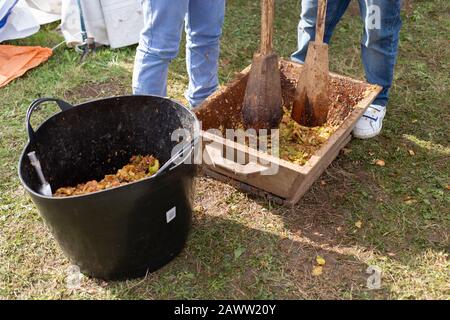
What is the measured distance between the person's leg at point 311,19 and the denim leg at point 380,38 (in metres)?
0.18

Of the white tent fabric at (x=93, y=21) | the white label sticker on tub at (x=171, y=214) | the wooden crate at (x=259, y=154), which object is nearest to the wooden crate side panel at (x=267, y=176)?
the wooden crate at (x=259, y=154)

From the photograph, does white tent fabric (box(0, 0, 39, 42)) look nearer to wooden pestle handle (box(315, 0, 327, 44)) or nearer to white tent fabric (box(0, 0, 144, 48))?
white tent fabric (box(0, 0, 144, 48))

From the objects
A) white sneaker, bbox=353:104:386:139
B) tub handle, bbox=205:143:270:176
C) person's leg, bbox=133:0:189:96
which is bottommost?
white sneaker, bbox=353:104:386:139

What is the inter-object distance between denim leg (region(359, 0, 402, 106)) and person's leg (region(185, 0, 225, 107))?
27.9 inches

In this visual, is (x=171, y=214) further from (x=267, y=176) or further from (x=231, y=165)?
(x=267, y=176)

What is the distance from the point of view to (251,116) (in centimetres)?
232

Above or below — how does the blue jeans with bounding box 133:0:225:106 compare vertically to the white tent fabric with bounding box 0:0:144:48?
above

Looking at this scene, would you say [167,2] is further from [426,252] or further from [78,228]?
[426,252]

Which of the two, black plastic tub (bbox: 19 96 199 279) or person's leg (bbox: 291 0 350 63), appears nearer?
black plastic tub (bbox: 19 96 199 279)

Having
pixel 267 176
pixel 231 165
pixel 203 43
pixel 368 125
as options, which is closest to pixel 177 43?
pixel 203 43

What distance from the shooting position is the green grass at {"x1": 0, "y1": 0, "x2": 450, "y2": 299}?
1917 millimetres

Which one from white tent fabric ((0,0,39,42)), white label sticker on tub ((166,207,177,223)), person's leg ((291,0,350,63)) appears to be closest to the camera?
white label sticker on tub ((166,207,177,223))

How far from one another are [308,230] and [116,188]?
0.94m

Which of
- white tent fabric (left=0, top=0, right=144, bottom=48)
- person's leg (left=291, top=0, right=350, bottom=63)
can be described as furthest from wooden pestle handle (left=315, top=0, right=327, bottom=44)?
→ white tent fabric (left=0, top=0, right=144, bottom=48)
